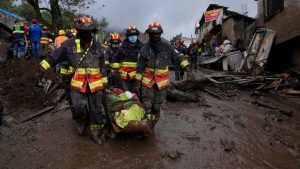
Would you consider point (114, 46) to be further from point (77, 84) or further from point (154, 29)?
point (77, 84)

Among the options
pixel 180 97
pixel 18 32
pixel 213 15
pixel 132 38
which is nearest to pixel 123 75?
pixel 132 38

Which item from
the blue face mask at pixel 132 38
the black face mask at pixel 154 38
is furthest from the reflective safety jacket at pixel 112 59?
the black face mask at pixel 154 38

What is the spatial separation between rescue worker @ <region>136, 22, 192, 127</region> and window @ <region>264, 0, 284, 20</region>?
861cm

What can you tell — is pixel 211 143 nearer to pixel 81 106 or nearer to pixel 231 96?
pixel 81 106

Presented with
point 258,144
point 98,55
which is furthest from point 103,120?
point 258,144

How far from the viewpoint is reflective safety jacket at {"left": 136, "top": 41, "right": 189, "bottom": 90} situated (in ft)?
18.2

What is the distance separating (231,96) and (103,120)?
19.9 ft

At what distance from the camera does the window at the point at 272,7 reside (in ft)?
40.5

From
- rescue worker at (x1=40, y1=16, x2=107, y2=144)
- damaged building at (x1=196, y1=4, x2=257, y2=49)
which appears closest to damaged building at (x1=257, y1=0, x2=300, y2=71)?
damaged building at (x1=196, y1=4, x2=257, y2=49)

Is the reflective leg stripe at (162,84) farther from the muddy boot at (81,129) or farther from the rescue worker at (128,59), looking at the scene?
the muddy boot at (81,129)

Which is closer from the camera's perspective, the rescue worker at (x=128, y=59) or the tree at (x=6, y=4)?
the rescue worker at (x=128, y=59)

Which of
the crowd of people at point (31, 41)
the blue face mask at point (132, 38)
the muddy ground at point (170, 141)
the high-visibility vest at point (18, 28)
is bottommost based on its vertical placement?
the muddy ground at point (170, 141)

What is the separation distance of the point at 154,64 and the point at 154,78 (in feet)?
0.86

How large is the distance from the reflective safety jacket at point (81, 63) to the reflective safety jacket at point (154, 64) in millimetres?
888
